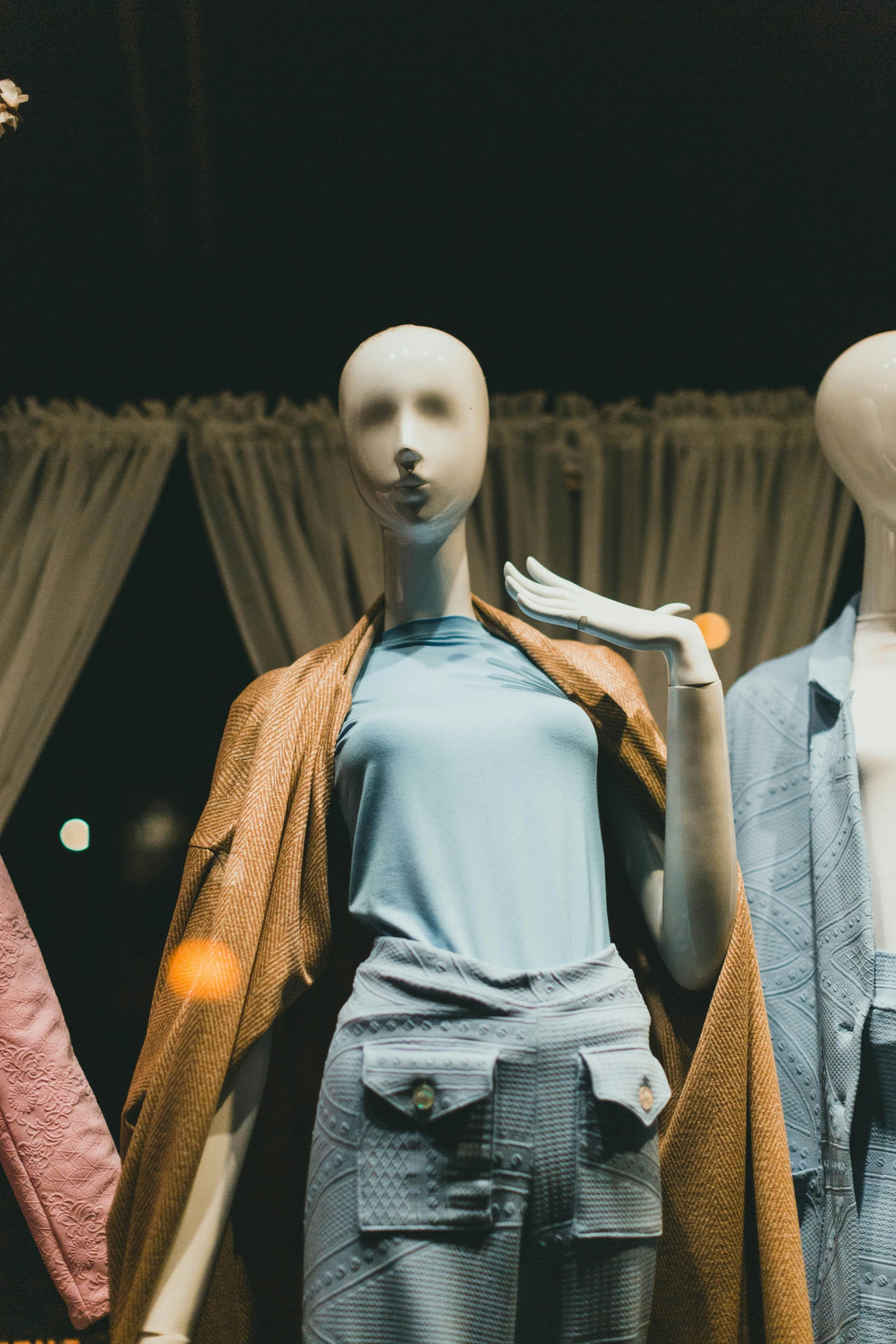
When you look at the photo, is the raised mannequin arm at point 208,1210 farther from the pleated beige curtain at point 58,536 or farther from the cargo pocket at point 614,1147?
the pleated beige curtain at point 58,536

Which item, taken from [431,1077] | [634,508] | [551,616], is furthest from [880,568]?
[431,1077]

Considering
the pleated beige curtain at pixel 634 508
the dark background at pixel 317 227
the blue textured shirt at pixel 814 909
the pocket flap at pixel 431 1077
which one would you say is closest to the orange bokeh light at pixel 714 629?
the pleated beige curtain at pixel 634 508

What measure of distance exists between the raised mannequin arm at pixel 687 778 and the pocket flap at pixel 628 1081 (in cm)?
24

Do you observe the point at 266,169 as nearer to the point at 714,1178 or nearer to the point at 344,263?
the point at 344,263

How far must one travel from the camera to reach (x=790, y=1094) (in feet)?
6.22

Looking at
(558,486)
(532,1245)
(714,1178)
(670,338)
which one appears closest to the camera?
(532,1245)

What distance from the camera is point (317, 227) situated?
6.89 ft

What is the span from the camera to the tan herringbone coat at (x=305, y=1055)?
1.55 metres

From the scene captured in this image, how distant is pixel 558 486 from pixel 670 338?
1.29 feet

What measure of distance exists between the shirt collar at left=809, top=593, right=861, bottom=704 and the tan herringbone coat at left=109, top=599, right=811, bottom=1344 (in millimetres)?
422

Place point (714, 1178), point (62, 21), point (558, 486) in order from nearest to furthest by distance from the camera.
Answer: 1. point (714, 1178)
2. point (62, 21)
3. point (558, 486)

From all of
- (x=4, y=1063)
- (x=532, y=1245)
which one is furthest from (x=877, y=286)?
(x=4, y=1063)

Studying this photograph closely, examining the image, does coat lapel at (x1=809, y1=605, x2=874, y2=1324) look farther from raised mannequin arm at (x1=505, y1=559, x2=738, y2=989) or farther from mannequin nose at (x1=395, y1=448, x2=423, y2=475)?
mannequin nose at (x1=395, y1=448, x2=423, y2=475)

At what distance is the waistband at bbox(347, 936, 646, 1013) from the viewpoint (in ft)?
4.84
